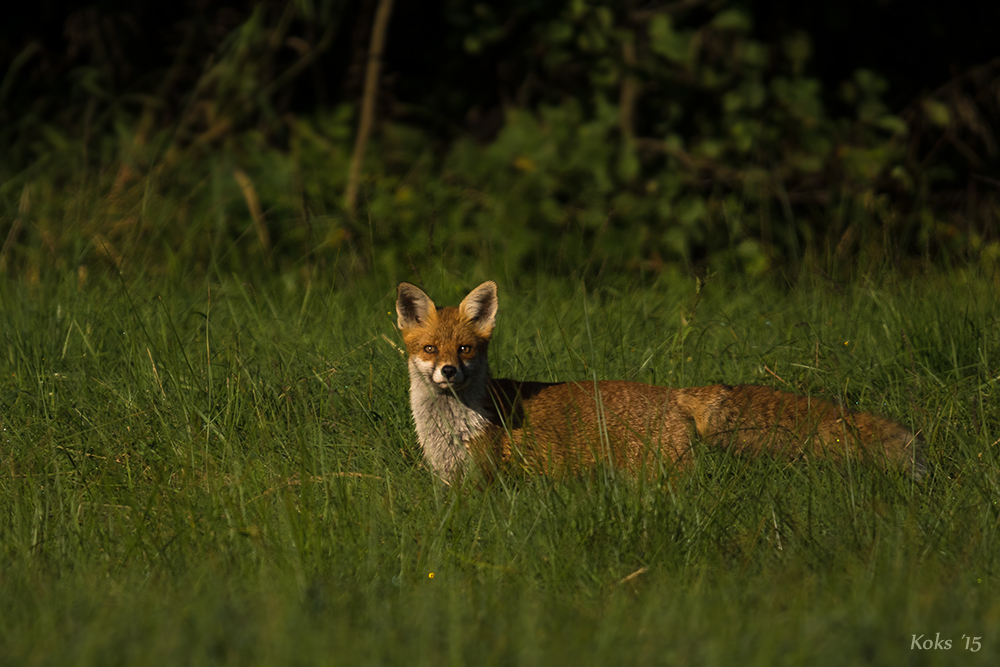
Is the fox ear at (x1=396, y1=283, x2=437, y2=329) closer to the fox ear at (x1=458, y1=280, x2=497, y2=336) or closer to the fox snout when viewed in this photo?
the fox ear at (x1=458, y1=280, x2=497, y2=336)

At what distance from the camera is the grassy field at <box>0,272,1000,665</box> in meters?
2.73

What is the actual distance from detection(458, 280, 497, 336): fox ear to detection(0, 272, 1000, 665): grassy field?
476mm

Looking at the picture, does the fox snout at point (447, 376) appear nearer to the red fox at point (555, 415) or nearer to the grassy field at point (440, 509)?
the red fox at point (555, 415)

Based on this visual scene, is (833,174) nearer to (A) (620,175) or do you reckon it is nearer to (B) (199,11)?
(A) (620,175)

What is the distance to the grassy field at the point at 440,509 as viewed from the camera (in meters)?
2.73

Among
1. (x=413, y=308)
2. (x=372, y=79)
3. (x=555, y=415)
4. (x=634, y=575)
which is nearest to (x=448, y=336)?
(x=413, y=308)

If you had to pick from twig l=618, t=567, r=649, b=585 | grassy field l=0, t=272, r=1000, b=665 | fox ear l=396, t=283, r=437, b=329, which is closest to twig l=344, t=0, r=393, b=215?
grassy field l=0, t=272, r=1000, b=665

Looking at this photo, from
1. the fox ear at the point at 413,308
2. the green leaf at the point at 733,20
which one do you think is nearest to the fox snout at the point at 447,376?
the fox ear at the point at 413,308

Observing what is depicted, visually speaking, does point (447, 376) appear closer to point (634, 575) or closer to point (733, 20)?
point (634, 575)

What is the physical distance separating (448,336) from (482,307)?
1.06ft

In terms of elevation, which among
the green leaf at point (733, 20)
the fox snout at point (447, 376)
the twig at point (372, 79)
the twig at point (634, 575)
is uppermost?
the green leaf at point (733, 20)

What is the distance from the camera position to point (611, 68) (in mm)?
8891

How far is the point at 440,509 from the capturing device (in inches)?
149

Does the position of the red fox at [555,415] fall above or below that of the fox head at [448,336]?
below
